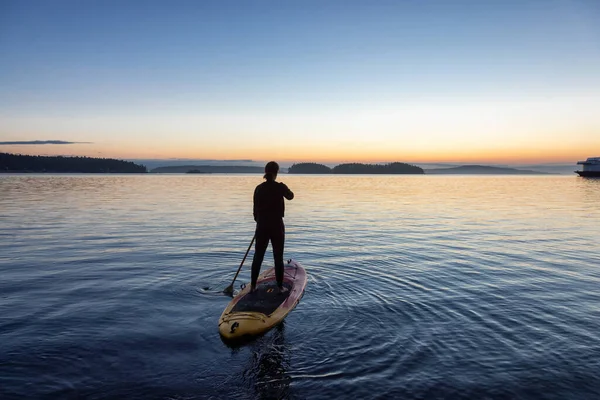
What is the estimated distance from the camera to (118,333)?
8.51 metres

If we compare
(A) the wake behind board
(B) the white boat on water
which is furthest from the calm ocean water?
(B) the white boat on water

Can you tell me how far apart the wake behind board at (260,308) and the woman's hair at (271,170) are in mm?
2979

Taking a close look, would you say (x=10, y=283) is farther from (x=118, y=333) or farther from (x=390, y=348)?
(x=390, y=348)

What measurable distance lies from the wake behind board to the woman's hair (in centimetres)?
298

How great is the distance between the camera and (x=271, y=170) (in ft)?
30.8

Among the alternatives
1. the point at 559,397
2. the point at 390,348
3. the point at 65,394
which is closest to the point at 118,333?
the point at 65,394

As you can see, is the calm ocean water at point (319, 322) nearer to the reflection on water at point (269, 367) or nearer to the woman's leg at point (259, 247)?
the reflection on water at point (269, 367)

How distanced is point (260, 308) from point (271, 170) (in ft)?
10.7

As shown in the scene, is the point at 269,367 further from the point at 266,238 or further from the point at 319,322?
the point at 266,238

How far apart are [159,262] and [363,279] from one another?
8.15 m

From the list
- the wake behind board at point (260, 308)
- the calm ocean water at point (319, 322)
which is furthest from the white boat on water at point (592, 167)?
the wake behind board at point (260, 308)

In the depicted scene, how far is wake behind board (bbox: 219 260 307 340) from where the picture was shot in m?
8.12

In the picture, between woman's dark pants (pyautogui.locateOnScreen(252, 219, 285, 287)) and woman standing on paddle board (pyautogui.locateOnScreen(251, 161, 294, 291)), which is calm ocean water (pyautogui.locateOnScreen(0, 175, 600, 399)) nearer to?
woman's dark pants (pyautogui.locateOnScreen(252, 219, 285, 287))

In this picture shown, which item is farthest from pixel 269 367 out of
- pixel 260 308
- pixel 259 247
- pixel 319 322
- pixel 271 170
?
pixel 271 170
